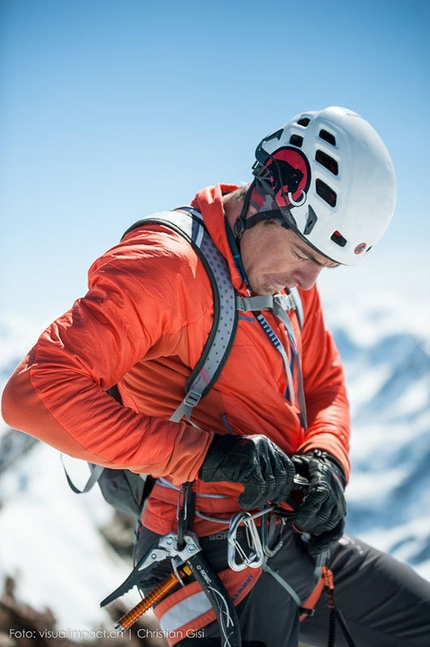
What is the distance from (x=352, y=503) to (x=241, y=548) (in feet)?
17.9

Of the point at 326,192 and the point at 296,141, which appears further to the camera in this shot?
the point at 296,141

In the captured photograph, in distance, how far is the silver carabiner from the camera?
2326mm

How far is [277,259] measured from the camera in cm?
258

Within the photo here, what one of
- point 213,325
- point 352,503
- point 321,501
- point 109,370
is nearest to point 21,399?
point 109,370

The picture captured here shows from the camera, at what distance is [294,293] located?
3023 mm

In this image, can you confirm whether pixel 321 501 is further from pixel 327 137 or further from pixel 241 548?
pixel 327 137

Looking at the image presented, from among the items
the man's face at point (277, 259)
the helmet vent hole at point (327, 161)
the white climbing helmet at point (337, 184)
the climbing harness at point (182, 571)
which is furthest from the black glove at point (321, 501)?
the helmet vent hole at point (327, 161)

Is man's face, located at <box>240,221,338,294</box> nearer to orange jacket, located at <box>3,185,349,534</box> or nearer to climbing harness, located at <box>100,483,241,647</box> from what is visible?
orange jacket, located at <box>3,185,349,534</box>

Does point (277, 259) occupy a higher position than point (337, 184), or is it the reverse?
point (337, 184)

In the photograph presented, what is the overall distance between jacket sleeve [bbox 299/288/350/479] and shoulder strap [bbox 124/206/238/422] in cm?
86

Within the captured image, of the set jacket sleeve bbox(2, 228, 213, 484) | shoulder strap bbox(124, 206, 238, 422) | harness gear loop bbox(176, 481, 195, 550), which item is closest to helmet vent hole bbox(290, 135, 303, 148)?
shoulder strap bbox(124, 206, 238, 422)

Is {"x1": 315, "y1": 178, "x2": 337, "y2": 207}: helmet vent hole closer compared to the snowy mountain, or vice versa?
{"x1": 315, "y1": 178, "x2": 337, "y2": 207}: helmet vent hole

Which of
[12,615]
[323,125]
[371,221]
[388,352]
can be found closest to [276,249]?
[371,221]

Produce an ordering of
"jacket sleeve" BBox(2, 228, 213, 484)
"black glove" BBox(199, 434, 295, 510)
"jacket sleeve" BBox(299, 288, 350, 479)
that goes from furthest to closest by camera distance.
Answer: "jacket sleeve" BBox(299, 288, 350, 479), "black glove" BBox(199, 434, 295, 510), "jacket sleeve" BBox(2, 228, 213, 484)
